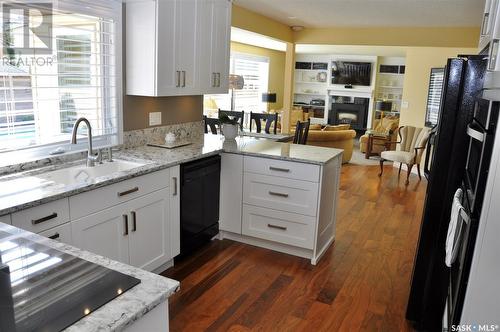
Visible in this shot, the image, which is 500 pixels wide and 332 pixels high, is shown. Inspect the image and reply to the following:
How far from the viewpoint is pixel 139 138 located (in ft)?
11.6

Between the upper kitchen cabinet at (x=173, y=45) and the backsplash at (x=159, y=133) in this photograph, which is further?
the backsplash at (x=159, y=133)

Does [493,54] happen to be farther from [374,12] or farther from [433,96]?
[433,96]

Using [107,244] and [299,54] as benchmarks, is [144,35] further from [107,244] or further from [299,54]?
[299,54]

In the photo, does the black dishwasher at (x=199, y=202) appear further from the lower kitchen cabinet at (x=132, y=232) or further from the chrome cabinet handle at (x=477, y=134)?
the chrome cabinet handle at (x=477, y=134)

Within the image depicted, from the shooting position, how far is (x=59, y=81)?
281cm

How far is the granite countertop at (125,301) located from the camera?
99 cm

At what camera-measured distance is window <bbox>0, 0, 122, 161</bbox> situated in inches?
98.9

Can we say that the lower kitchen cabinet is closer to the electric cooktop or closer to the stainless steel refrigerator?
the electric cooktop

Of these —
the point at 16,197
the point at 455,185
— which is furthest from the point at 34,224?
the point at 455,185

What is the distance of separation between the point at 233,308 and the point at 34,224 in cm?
136

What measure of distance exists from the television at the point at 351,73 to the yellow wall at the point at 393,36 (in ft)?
18.6

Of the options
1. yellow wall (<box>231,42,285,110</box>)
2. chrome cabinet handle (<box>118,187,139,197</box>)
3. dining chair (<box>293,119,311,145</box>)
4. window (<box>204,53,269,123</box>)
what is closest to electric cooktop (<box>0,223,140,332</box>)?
chrome cabinet handle (<box>118,187,139,197</box>)

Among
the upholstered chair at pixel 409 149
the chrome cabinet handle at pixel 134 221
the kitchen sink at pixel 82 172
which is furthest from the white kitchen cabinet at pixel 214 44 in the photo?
the upholstered chair at pixel 409 149

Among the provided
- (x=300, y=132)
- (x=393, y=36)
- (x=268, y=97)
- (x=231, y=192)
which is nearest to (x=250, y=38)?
(x=268, y=97)
